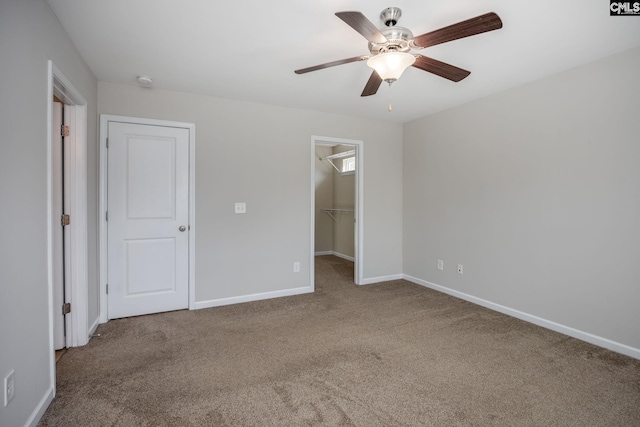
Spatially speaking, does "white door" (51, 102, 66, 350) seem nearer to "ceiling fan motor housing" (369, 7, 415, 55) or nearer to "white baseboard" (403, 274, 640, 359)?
"ceiling fan motor housing" (369, 7, 415, 55)

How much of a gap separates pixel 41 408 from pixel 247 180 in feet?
8.42

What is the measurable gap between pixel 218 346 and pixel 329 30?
2.61 m

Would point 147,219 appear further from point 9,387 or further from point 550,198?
point 550,198

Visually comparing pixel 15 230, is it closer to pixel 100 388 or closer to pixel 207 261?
pixel 100 388

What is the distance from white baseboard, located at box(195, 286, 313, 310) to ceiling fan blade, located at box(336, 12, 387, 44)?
3.03 metres

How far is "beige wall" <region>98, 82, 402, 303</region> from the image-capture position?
3400 millimetres

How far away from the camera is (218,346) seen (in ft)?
8.52

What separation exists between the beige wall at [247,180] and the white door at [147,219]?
0.16m

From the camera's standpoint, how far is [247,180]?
370 cm

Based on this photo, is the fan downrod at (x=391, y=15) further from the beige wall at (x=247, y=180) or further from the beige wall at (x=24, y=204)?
the beige wall at (x=247, y=180)

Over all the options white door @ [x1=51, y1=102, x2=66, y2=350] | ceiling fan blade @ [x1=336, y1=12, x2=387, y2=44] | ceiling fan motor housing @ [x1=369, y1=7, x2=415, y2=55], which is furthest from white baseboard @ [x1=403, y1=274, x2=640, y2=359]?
white door @ [x1=51, y1=102, x2=66, y2=350]

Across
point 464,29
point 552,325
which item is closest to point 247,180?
point 464,29

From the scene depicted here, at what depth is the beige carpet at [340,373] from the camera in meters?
1.76

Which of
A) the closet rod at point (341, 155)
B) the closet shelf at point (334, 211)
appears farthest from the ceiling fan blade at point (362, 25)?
the closet shelf at point (334, 211)
